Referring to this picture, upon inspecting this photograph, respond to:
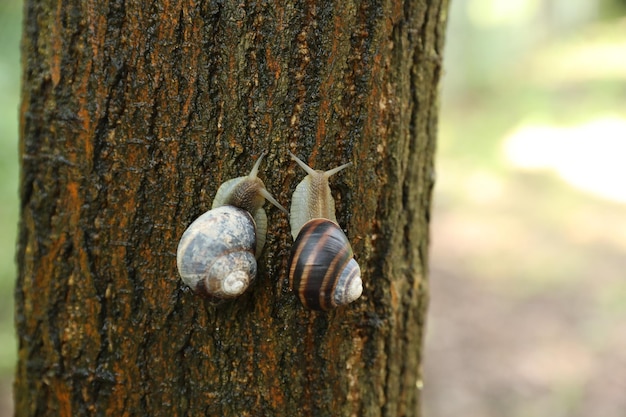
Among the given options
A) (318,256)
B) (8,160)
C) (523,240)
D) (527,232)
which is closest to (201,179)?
(318,256)

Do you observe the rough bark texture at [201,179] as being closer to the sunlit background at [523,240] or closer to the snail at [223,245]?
the snail at [223,245]

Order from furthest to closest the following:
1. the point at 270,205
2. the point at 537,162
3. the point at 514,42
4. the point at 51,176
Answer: the point at 514,42, the point at 537,162, the point at 51,176, the point at 270,205

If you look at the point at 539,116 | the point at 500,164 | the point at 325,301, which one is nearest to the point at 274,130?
the point at 325,301

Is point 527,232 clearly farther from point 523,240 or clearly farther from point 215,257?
point 215,257

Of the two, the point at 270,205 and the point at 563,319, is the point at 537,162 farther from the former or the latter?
the point at 270,205

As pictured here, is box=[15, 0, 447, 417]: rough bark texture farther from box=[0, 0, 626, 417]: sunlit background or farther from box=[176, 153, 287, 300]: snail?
box=[0, 0, 626, 417]: sunlit background

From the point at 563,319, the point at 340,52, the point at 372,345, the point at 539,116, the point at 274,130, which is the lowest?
the point at 563,319

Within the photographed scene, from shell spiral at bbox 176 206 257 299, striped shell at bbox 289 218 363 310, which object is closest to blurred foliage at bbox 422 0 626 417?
striped shell at bbox 289 218 363 310
